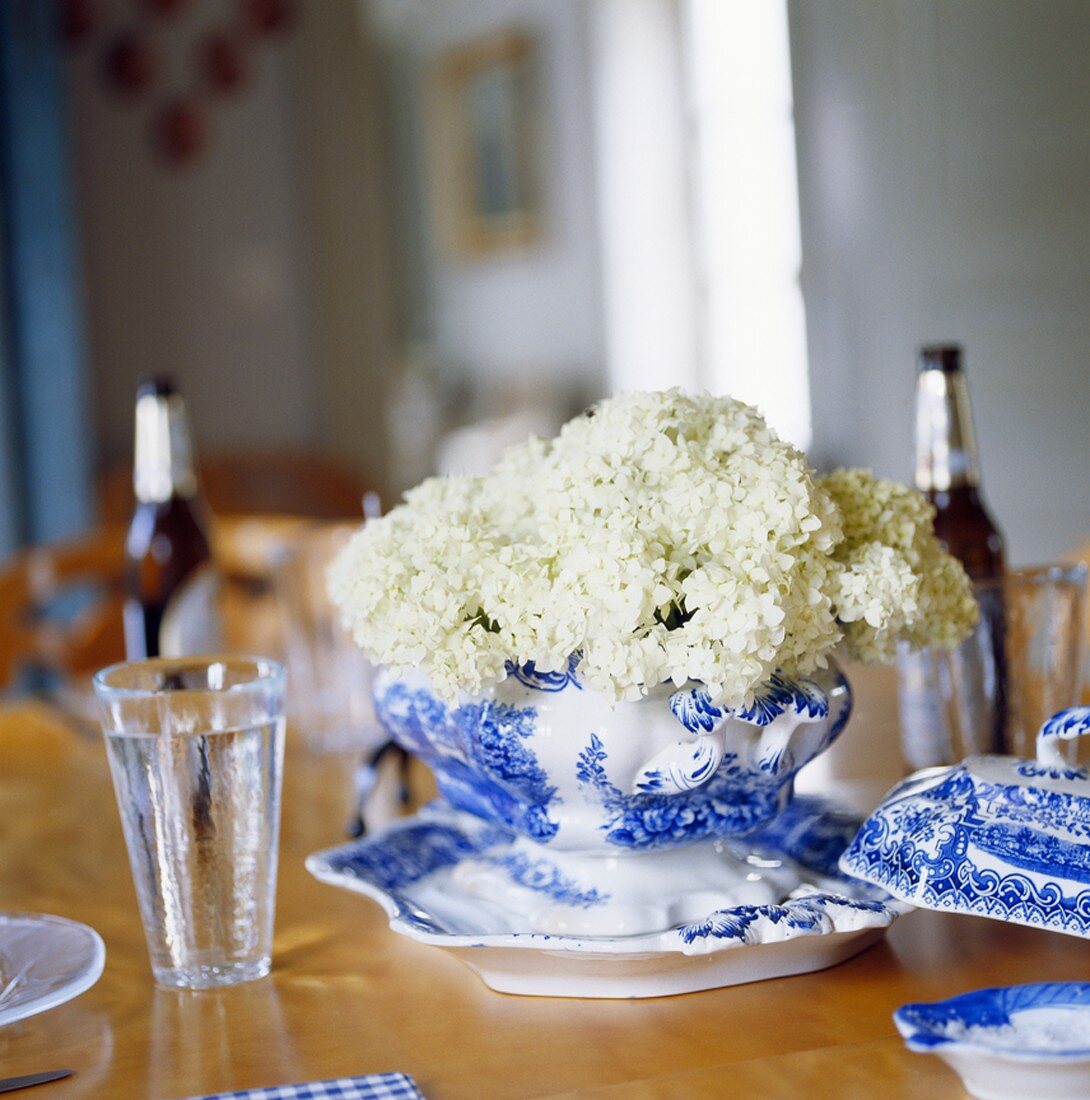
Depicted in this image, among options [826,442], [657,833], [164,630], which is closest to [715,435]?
[657,833]

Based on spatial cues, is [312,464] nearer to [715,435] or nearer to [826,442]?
[826,442]

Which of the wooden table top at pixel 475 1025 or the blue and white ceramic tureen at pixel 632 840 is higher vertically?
the blue and white ceramic tureen at pixel 632 840

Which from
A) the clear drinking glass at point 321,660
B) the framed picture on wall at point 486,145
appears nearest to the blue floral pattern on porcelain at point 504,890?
the clear drinking glass at point 321,660

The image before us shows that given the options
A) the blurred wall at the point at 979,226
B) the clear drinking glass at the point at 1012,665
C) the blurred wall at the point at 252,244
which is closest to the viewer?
the clear drinking glass at the point at 1012,665

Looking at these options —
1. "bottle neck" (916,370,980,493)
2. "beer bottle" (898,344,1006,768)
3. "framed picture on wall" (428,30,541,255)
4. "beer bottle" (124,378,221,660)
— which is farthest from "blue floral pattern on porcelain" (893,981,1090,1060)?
"framed picture on wall" (428,30,541,255)

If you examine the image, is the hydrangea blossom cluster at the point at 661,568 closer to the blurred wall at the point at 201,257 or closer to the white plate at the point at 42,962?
the white plate at the point at 42,962

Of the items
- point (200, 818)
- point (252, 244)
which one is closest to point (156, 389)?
point (200, 818)

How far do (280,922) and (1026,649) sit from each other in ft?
1.45

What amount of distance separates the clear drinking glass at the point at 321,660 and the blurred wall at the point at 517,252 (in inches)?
132

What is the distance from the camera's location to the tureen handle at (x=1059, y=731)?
25.4 inches

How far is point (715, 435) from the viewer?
0.67m

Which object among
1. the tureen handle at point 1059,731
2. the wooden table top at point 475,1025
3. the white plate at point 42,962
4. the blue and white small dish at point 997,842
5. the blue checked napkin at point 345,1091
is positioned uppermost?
the tureen handle at point 1059,731

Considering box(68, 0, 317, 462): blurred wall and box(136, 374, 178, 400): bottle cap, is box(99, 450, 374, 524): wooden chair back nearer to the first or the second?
box(68, 0, 317, 462): blurred wall

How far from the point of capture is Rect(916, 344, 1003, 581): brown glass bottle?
959mm
